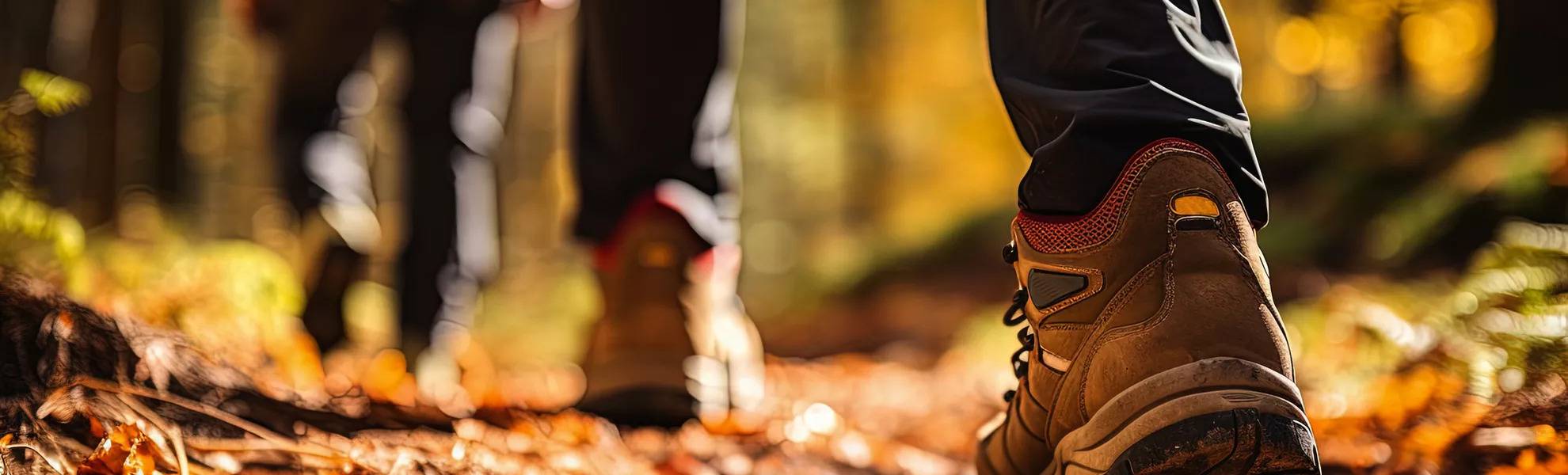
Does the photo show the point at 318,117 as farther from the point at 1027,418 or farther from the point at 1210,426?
the point at 1210,426

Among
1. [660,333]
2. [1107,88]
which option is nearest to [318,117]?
[660,333]

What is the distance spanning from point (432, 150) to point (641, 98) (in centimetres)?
123

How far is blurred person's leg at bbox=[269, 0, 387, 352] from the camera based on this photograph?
7.88 ft

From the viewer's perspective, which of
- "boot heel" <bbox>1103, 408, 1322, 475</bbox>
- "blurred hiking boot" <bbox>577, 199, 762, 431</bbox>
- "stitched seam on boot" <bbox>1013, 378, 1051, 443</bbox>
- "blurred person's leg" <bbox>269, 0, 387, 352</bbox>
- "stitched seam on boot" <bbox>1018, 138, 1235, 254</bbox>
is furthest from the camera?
"blurred person's leg" <bbox>269, 0, 387, 352</bbox>

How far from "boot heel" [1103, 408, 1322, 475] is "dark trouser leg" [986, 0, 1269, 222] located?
23 centimetres

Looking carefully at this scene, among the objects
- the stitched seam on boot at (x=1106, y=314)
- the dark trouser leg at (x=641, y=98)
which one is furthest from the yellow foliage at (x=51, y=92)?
the stitched seam on boot at (x=1106, y=314)

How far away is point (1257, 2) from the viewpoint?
8.05m

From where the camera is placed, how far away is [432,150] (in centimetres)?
258

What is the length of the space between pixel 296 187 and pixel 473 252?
0.49 meters

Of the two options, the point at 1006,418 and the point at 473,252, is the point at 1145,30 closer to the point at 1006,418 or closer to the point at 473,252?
the point at 1006,418

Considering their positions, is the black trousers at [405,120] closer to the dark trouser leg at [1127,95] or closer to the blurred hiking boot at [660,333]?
the blurred hiking boot at [660,333]

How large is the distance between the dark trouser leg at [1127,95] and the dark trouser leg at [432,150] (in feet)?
6.57

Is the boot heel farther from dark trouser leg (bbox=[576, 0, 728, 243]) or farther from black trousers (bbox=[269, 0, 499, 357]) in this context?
black trousers (bbox=[269, 0, 499, 357])

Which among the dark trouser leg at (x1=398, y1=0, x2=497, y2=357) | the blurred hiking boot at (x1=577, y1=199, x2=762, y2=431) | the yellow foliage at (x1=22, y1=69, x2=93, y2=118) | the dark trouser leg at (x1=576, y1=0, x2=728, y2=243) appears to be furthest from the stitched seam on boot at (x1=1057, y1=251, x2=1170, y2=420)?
the dark trouser leg at (x1=398, y1=0, x2=497, y2=357)
